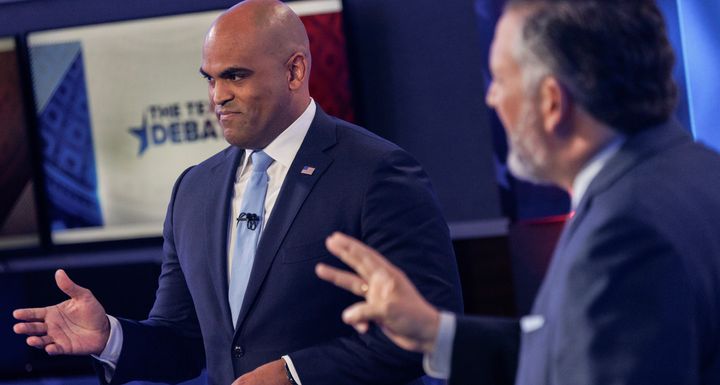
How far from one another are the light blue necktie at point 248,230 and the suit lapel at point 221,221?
0.8 inches

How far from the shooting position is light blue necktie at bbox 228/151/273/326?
220 centimetres

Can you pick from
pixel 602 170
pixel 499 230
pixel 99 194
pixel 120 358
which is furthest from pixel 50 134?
pixel 602 170

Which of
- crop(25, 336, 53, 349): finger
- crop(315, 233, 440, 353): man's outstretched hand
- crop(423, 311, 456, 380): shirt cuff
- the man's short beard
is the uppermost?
the man's short beard

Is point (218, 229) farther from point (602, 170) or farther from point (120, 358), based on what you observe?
point (602, 170)

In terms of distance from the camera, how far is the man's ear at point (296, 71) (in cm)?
233

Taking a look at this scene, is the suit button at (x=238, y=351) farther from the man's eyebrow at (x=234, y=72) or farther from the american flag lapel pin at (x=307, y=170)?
the man's eyebrow at (x=234, y=72)

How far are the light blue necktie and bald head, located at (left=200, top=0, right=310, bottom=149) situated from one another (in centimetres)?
7

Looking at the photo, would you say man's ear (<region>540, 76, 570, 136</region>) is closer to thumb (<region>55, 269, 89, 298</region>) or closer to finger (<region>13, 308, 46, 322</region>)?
thumb (<region>55, 269, 89, 298</region>)

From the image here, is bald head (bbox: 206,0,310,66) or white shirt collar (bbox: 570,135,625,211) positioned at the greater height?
bald head (bbox: 206,0,310,66)

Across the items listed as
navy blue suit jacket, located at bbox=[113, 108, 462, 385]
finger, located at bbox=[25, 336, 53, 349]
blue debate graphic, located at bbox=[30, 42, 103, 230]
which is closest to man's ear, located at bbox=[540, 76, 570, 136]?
navy blue suit jacket, located at bbox=[113, 108, 462, 385]

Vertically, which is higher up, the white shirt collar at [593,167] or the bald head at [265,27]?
the bald head at [265,27]

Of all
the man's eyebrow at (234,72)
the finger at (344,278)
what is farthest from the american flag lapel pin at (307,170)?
the finger at (344,278)

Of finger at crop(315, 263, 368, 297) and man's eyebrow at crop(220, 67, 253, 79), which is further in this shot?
man's eyebrow at crop(220, 67, 253, 79)

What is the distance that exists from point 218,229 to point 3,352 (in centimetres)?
276
